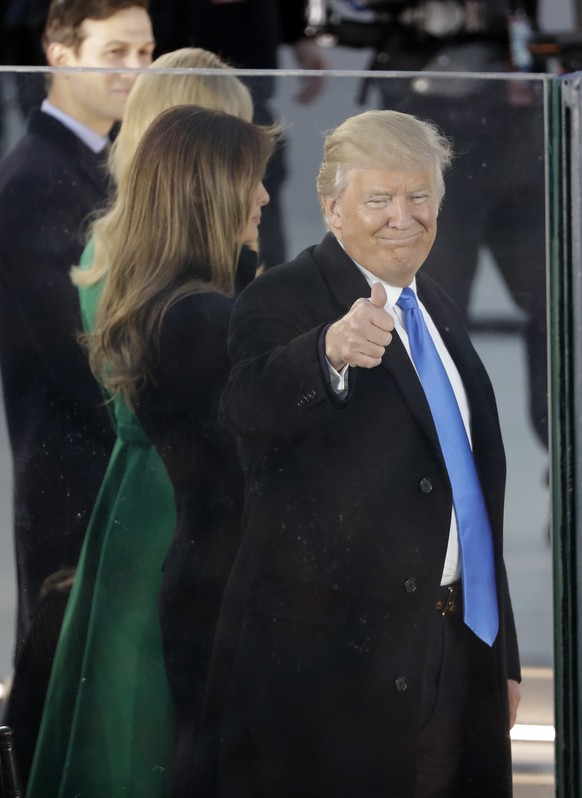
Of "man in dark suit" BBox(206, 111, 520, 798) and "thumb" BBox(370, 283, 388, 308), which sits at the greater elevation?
"thumb" BBox(370, 283, 388, 308)

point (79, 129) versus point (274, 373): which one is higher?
point (79, 129)

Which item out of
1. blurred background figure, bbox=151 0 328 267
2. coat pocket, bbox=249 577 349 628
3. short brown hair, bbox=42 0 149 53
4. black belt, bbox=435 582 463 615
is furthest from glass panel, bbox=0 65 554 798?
blurred background figure, bbox=151 0 328 267

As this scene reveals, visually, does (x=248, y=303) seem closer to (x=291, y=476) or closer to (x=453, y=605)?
(x=291, y=476)

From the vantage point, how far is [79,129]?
1.97 meters

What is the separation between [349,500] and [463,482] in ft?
0.68

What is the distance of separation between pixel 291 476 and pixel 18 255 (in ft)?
1.85

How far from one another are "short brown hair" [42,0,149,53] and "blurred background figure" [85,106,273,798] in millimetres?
836

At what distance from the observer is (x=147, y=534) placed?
6.62ft

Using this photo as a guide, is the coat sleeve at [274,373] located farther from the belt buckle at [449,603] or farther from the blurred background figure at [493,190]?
the belt buckle at [449,603]

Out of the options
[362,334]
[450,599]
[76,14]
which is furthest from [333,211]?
[76,14]

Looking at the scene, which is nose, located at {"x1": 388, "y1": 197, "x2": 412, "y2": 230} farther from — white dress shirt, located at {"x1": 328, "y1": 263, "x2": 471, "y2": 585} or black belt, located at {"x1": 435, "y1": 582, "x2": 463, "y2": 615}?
black belt, located at {"x1": 435, "y1": 582, "x2": 463, "y2": 615}

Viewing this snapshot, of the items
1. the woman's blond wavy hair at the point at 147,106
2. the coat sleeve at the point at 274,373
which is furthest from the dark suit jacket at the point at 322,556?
the woman's blond wavy hair at the point at 147,106

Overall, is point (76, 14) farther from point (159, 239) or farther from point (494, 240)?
point (494, 240)

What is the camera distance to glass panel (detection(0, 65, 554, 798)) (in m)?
2.01
